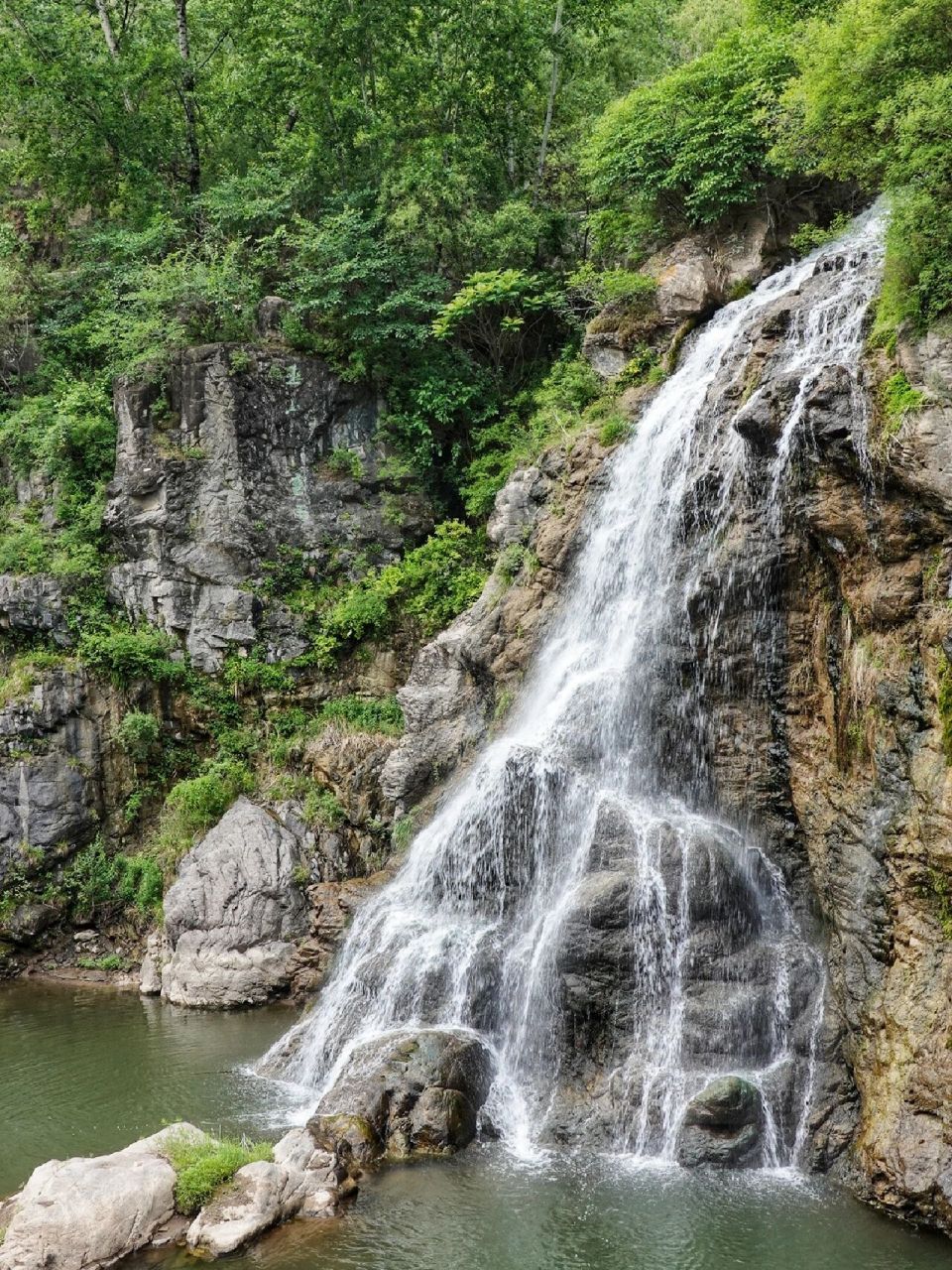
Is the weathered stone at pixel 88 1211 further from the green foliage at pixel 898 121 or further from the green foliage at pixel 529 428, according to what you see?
the green foliage at pixel 529 428

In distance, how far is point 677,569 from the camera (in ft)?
46.9

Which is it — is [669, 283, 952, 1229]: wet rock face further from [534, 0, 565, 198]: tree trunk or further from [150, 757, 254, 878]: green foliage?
[534, 0, 565, 198]: tree trunk

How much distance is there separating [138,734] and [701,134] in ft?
53.2

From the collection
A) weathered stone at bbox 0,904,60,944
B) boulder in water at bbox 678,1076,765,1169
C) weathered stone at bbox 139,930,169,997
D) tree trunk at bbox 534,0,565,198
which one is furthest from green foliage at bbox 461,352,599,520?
boulder in water at bbox 678,1076,765,1169

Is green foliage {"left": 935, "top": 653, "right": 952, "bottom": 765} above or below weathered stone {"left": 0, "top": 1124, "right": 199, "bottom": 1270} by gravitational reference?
above

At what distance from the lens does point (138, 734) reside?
65.6ft

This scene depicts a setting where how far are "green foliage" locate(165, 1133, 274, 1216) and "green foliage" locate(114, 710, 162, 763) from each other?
11.4 metres

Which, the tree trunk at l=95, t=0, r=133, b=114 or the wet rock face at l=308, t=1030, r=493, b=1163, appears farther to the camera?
the tree trunk at l=95, t=0, r=133, b=114

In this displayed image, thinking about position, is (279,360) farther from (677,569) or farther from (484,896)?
(484,896)

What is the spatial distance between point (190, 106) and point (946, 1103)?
28307mm

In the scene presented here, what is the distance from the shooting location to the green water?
334 inches

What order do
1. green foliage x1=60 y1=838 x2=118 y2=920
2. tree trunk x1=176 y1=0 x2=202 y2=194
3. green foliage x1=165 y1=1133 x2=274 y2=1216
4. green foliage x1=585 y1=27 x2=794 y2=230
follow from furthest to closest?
tree trunk x1=176 y1=0 x2=202 y2=194 → green foliage x1=60 y1=838 x2=118 y2=920 → green foliage x1=585 y1=27 x2=794 y2=230 → green foliage x1=165 y1=1133 x2=274 y2=1216

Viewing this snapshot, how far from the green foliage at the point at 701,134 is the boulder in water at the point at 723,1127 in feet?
50.7

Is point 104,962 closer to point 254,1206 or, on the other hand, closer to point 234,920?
point 234,920
